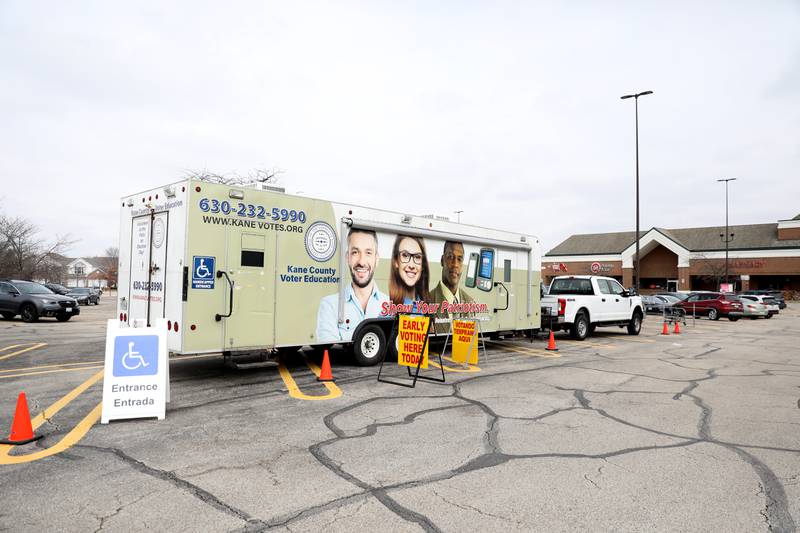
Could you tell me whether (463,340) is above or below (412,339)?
below

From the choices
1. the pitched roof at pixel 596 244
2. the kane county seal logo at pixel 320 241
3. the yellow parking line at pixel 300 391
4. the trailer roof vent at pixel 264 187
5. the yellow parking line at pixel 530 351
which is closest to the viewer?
the yellow parking line at pixel 300 391

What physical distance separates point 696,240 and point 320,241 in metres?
63.9

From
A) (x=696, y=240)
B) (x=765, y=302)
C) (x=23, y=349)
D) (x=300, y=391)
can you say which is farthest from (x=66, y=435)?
(x=696, y=240)

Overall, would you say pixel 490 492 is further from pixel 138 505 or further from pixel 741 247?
pixel 741 247

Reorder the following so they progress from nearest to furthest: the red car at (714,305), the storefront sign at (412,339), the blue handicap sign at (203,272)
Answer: the blue handicap sign at (203,272) < the storefront sign at (412,339) < the red car at (714,305)

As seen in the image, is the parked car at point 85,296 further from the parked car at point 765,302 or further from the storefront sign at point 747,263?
the storefront sign at point 747,263

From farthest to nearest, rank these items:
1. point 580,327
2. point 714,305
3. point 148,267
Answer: point 714,305
point 580,327
point 148,267

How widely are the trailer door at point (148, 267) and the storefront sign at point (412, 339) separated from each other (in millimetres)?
3832

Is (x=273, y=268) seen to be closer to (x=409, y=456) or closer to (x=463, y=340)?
(x=463, y=340)

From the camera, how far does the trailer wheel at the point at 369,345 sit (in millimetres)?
10109

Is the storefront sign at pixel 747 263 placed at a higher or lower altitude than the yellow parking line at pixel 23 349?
higher

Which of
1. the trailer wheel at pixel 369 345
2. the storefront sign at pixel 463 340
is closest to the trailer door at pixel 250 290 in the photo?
the trailer wheel at pixel 369 345

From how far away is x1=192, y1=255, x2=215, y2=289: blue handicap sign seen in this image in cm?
777

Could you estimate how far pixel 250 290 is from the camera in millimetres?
8336
